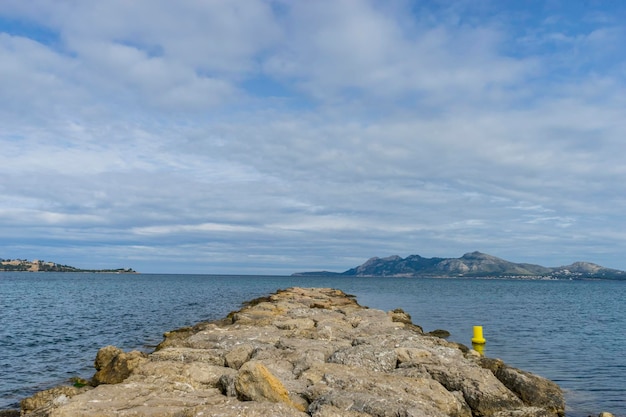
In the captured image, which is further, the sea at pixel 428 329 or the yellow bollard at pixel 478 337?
the yellow bollard at pixel 478 337

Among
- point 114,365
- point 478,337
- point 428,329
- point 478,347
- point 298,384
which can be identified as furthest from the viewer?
point 428,329

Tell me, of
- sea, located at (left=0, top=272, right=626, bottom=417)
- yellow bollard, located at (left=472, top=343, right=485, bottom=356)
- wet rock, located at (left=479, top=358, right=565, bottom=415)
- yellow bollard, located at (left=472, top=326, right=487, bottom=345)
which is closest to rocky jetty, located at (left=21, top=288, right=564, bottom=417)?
wet rock, located at (left=479, top=358, right=565, bottom=415)

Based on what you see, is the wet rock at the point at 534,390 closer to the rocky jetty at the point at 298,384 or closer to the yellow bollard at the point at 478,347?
→ the rocky jetty at the point at 298,384

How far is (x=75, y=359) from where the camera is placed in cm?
2181

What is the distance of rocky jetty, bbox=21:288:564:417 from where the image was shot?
31.6 ft

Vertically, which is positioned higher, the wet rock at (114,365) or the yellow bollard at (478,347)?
the wet rock at (114,365)

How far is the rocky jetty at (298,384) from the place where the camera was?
9.63 metres

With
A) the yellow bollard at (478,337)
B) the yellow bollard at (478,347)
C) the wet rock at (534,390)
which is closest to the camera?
the wet rock at (534,390)

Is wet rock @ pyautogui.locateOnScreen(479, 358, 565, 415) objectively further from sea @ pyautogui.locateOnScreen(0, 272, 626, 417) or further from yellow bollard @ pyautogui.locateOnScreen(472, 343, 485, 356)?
yellow bollard @ pyautogui.locateOnScreen(472, 343, 485, 356)

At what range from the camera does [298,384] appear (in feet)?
39.0

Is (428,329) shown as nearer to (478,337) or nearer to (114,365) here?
(478,337)

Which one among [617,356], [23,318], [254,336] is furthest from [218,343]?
[23,318]

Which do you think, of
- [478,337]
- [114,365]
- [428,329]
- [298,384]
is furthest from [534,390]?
[428,329]

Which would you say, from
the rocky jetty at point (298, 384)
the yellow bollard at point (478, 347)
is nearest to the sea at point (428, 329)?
the yellow bollard at point (478, 347)
